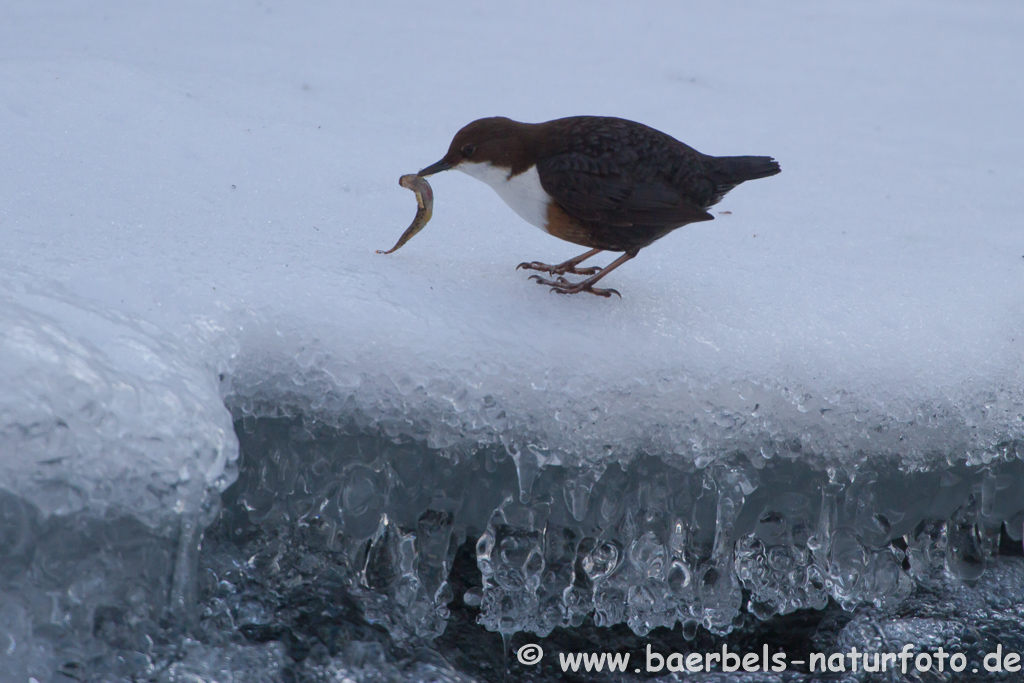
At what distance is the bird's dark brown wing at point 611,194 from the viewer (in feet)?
7.30

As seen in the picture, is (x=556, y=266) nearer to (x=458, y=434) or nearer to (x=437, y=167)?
(x=437, y=167)

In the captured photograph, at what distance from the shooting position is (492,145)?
2.36m

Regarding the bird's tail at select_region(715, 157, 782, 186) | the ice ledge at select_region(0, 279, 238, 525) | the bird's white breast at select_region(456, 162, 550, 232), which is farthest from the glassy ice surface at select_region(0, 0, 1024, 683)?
the bird's tail at select_region(715, 157, 782, 186)

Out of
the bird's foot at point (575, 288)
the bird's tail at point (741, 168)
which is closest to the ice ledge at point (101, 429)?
the bird's foot at point (575, 288)

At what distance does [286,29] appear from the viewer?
428 cm

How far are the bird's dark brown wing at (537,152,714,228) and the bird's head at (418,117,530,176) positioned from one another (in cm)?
11

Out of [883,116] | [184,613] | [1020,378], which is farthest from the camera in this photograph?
[883,116]

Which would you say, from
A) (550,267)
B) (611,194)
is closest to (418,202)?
(550,267)

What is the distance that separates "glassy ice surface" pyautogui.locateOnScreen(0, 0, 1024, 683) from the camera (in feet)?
5.65

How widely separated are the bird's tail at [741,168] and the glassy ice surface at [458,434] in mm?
285

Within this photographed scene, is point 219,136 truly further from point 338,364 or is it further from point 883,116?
point 883,116

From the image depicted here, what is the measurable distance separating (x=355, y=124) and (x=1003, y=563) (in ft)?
8.59

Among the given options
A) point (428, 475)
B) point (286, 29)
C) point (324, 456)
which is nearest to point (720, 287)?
point (428, 475)

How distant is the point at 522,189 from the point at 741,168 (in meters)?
0.58
